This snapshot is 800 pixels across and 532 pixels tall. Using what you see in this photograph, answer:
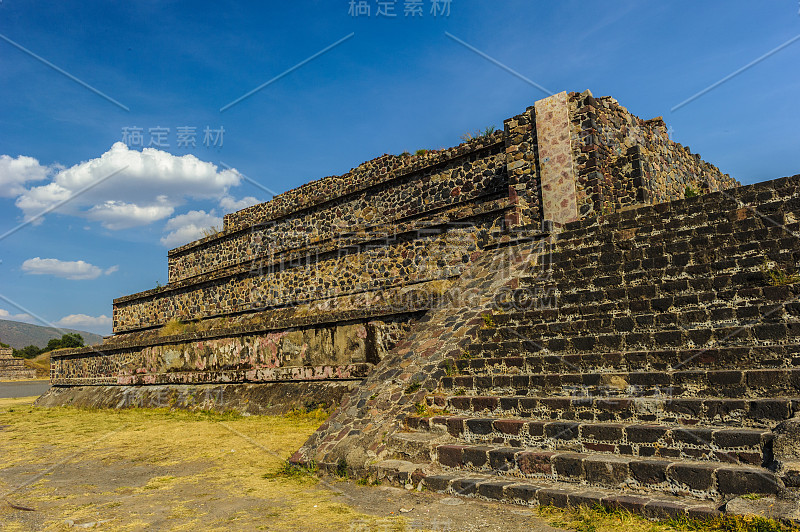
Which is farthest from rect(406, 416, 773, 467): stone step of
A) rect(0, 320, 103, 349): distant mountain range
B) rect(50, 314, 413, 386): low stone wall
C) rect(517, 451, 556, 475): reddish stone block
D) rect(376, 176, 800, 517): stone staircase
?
rect(0, 320, 103, 349): distant mountain range

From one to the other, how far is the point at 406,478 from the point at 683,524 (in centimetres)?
237

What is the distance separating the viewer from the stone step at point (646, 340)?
4520 mm

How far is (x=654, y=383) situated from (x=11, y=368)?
35.0 metres

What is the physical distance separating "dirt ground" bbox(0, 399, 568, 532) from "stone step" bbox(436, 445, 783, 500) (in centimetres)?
47

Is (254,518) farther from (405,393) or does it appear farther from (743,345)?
(743,345)

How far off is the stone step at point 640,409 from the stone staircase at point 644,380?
0.01m

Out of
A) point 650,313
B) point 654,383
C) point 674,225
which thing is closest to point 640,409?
point 654,383

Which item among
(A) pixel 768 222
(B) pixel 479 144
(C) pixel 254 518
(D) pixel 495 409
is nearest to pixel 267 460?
(C) pixel 254 518

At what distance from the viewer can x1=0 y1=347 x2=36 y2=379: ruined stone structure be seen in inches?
1158

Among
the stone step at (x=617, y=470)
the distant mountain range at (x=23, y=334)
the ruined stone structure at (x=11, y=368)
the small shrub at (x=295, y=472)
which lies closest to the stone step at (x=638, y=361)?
the stone step at (x=617, y=470)

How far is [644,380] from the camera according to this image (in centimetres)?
473

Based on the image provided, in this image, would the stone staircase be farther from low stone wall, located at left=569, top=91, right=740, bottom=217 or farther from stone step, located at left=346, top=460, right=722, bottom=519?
low stone wall, located at left=569, top=91, right=740, bottom=217

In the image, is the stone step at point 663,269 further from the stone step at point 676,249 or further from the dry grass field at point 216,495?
the dry grass field at point 216,495

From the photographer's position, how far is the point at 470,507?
426 centimetres
